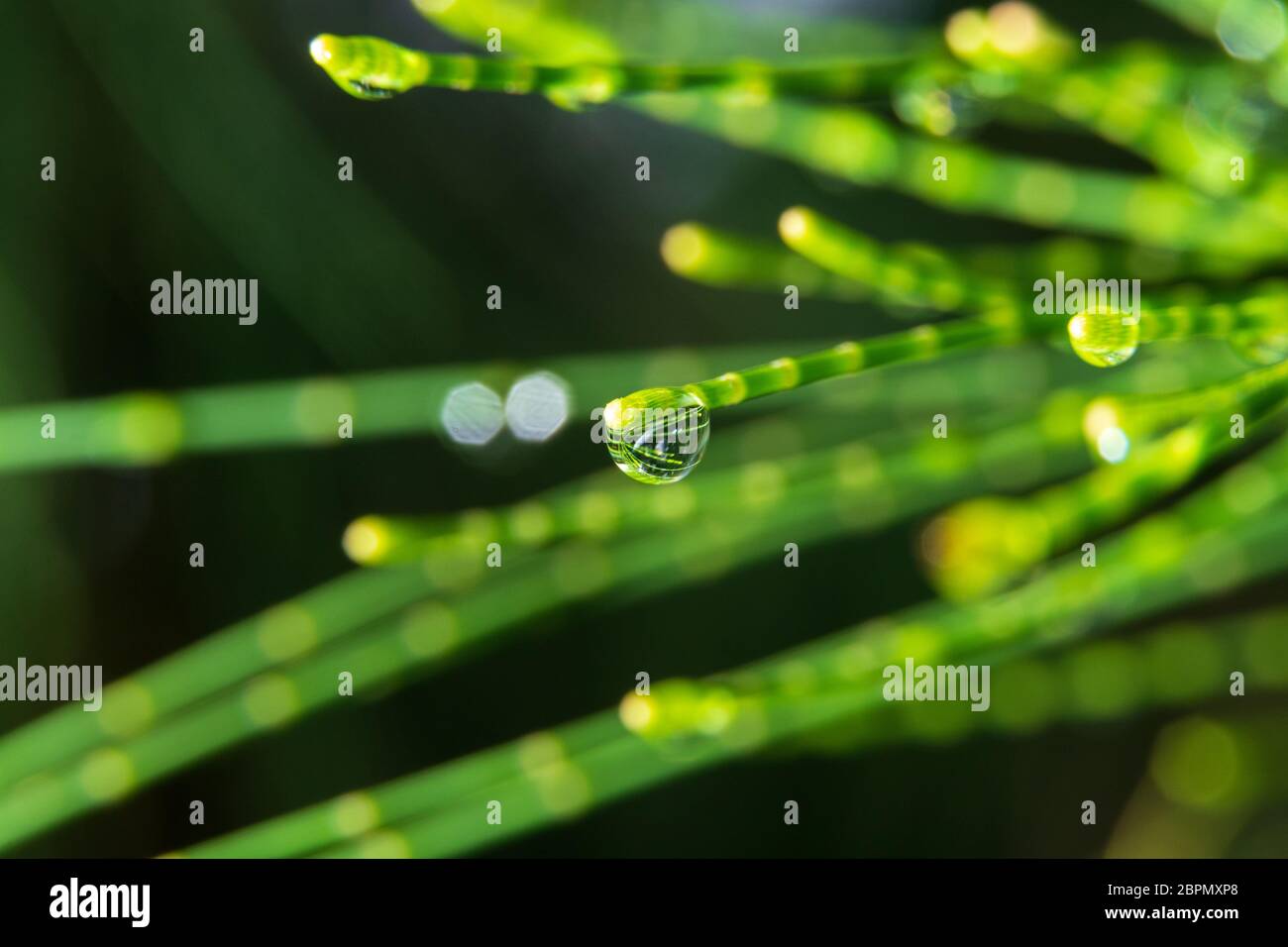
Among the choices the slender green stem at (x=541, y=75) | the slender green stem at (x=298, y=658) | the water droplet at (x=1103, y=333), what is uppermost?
the slender green stem at (x=541, y=75)

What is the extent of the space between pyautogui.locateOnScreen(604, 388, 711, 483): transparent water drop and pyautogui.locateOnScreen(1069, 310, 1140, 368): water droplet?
72 mm

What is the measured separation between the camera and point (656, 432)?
239 mm

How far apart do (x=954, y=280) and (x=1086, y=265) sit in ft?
0.48

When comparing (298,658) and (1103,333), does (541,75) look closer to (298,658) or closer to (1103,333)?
(1103,333)

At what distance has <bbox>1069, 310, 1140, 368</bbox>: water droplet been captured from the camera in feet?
0.73

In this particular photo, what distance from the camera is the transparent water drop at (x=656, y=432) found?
22cm

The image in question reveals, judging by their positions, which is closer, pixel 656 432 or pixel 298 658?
pixel 656 432

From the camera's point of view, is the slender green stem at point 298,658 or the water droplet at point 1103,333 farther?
the slender green stem at point 298,658

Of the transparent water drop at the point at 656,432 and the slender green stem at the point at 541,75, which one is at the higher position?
the slender green stem at the point at 541,75

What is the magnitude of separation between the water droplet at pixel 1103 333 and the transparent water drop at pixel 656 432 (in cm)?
7

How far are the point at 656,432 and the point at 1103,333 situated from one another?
0.29ft

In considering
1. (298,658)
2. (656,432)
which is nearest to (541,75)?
(656,432)

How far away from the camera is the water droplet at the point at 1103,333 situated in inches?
8.8

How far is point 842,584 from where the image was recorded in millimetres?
743
